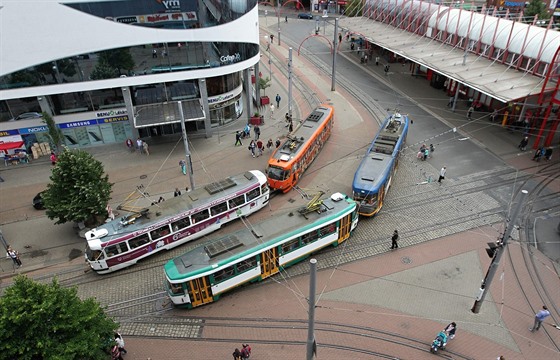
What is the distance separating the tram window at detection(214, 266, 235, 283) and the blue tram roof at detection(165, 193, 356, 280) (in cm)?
53

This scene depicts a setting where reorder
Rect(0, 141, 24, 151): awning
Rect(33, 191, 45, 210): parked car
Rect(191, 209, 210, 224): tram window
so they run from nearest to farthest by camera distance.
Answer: Rect(191, 209, 210, 224): tram window < Rect(33, 191, 45, 210): parked car < Rect(0, 141, 24, 151): awning

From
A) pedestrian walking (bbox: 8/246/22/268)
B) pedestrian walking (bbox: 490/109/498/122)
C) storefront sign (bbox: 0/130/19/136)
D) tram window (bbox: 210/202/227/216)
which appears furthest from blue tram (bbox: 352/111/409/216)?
storefront sign (bbox: 0/130/19/136)

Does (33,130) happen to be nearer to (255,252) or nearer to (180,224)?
(180,224)

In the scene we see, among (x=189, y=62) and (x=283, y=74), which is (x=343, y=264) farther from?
(x=283, y=74)

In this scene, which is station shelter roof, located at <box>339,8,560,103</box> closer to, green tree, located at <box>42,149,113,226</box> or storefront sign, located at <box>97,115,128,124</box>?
storefront sign, located at <box>97,115,128,124</box>

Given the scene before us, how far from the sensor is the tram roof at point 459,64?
33188mm

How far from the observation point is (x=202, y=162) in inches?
1286

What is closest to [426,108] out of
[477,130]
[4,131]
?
[477,130]

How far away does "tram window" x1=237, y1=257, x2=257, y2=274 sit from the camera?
1938 centimetres

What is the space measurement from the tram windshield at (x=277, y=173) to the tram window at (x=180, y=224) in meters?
7.01

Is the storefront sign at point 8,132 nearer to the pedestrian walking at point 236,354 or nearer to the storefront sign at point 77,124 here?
the storefront sign at point 77,124

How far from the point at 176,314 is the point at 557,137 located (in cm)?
3471


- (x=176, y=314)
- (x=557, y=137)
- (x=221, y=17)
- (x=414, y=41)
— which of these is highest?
(x=221, y=17)

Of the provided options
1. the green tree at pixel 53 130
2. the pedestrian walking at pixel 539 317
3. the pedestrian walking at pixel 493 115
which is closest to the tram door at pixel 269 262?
the pedestrian walking at pixel 539 317
